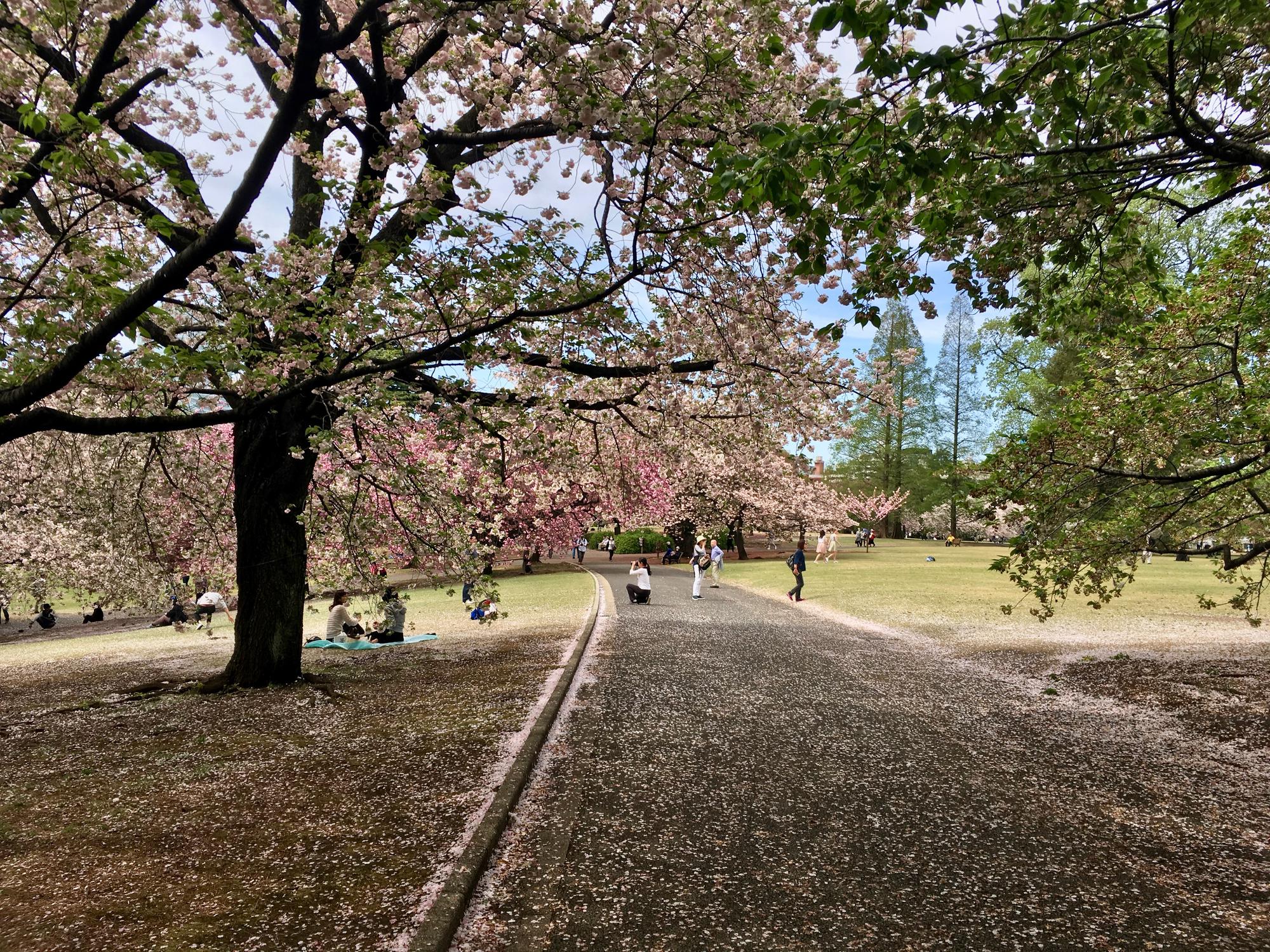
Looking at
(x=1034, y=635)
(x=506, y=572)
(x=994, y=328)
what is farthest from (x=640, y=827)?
(x=994, y=328)

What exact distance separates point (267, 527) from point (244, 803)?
4956mm

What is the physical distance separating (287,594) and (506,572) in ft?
103

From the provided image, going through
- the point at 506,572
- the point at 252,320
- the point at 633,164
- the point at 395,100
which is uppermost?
the point at 395,100

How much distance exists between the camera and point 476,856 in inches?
170

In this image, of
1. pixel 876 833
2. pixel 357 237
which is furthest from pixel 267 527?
pixel 876 833

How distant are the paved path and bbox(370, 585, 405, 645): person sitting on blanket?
25.5 ft

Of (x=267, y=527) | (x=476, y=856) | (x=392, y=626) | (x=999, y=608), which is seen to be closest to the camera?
(x=476, y=856)

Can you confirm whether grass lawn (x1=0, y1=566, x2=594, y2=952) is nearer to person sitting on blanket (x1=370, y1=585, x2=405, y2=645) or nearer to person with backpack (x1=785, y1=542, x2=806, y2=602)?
person sitting on blanket (x1=370, y1=585, x2=405, y2=645)

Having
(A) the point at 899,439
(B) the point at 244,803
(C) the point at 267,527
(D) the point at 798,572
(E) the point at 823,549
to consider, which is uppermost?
(A) the point at 899,439

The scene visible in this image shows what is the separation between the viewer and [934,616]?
17938 millimetres

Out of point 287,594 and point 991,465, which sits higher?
point 991,465

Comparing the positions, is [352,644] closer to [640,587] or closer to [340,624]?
[340,624]

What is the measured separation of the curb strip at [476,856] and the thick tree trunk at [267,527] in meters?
4.58

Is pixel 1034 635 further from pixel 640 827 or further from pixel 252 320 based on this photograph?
pixel 252 320
